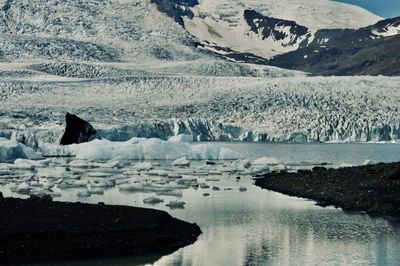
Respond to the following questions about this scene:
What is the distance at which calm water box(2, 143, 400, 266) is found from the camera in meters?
13.4

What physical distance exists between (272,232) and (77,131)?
3136cm

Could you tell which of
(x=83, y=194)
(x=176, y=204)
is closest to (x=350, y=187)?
(x=176, y=204)

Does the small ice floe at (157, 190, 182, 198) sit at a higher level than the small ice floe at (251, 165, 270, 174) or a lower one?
higher

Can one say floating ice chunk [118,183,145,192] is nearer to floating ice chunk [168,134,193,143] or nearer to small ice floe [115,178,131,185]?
small ice floe [115,178,131,185]

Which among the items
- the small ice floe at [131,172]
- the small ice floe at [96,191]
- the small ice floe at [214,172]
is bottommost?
the small ice floe at [131,172]

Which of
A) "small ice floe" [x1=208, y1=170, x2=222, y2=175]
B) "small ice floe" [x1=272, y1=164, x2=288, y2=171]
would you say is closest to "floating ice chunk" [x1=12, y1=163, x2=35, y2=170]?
"small ice floe" [x1=208, y1=170, x2=222, y2=175]

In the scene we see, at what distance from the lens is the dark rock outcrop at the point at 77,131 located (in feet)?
150

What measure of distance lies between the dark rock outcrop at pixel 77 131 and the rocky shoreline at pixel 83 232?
1168 inches

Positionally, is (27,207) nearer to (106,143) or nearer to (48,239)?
(48,239)

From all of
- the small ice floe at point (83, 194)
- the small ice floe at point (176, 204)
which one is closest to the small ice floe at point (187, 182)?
the small ice floe at point (83, 194)

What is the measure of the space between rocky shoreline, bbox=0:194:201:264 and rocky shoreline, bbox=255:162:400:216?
6060 millimetres

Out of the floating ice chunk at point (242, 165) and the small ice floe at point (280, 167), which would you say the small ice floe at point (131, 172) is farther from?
the small ice floe at point (280, 167)

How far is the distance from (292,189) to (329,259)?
10613 millimetres

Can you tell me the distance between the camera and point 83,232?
13.8 meters
